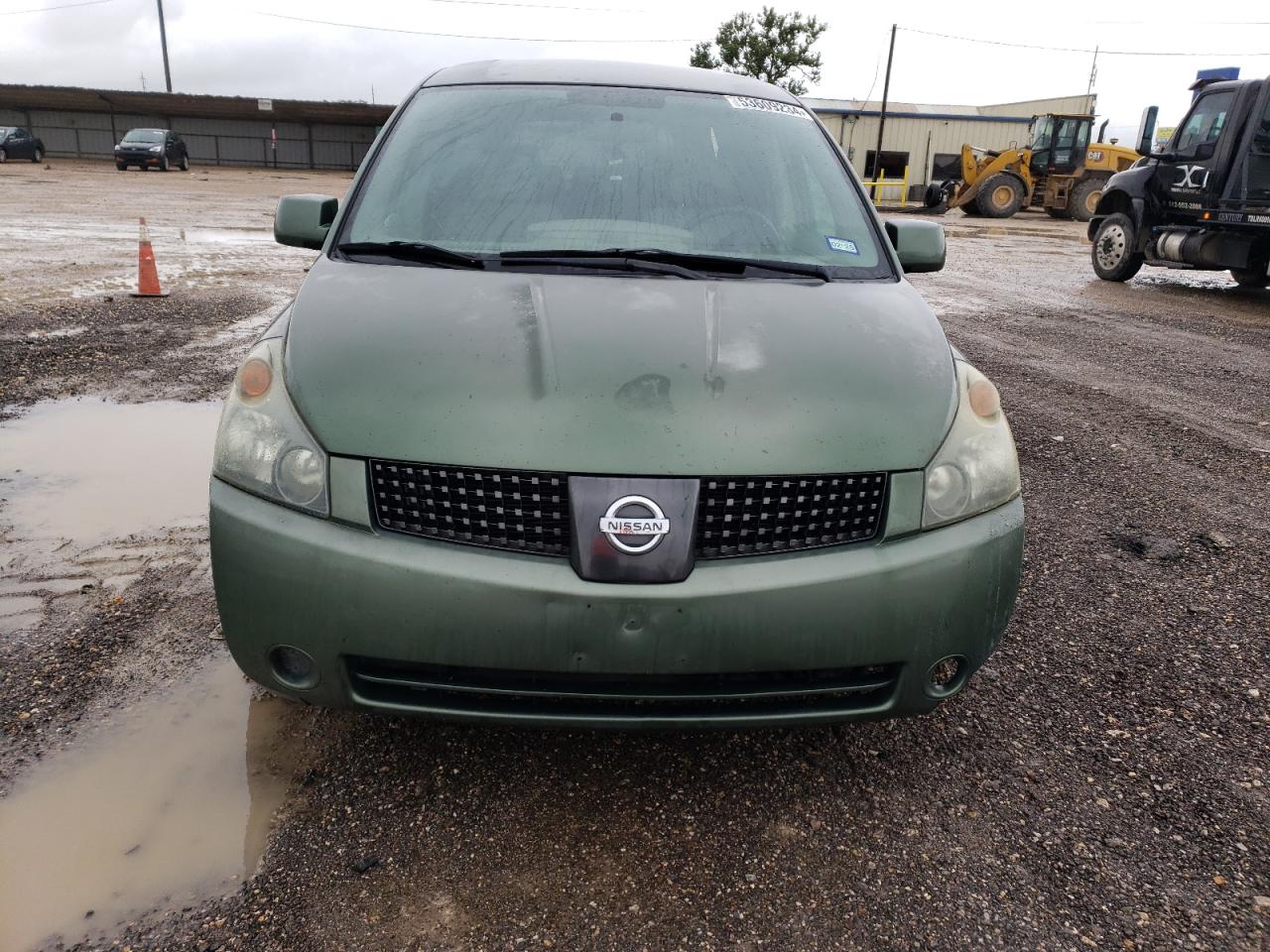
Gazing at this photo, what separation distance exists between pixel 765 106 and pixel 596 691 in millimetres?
2411

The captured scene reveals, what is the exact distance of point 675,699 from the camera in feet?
6.43

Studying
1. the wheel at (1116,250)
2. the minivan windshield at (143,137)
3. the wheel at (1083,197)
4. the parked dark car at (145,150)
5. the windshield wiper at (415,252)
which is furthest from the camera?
the minivan windshield at (143,137)

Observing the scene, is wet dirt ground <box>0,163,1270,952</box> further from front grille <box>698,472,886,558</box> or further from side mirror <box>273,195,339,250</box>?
side mirror <box>273,195,339,250</box>

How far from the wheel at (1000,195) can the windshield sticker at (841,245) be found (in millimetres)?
27709

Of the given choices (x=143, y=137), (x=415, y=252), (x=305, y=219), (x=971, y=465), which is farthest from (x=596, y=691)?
(x=143, y=137)

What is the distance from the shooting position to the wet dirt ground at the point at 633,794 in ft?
6.27

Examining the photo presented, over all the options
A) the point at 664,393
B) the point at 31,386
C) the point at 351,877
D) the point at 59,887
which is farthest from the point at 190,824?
the point at 31,386

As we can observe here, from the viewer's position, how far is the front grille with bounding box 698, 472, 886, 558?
1.95 meters

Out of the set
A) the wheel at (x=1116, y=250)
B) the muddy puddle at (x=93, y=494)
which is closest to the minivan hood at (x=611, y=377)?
the muddy puddle at (x=93, y=494)

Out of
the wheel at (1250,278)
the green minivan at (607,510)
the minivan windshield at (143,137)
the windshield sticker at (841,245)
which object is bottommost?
the wheel at (1250,278)

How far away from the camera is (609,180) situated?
300cm

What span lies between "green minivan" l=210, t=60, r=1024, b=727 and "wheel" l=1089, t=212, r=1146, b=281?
1252 cm

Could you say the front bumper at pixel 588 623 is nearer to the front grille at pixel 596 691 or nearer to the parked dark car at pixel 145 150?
the front grille at pixel 596 691

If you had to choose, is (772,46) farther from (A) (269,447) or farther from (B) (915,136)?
(A) (269,447)
